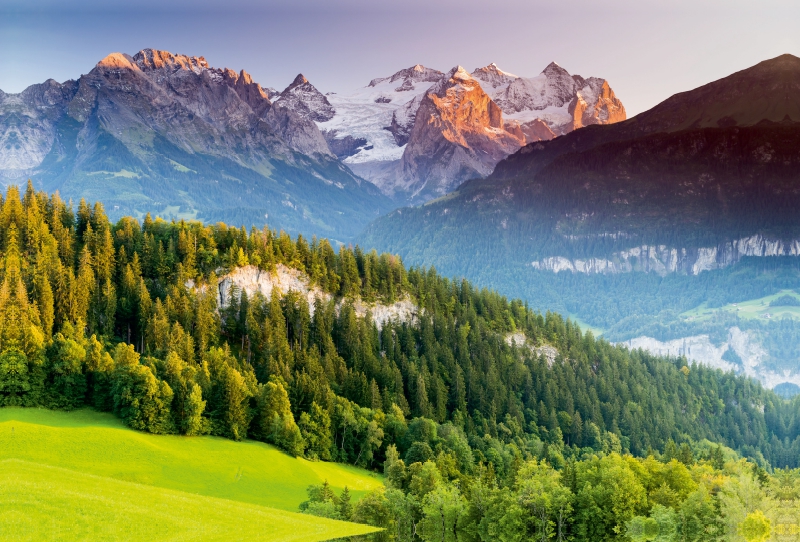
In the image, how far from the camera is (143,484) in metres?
94.9

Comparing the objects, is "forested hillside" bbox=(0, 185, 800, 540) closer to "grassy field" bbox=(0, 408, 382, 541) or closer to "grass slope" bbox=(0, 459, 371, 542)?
"grassy field" bbox=(0, 408, 382, 541)

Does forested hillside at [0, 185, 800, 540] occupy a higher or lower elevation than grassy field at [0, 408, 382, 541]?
higher

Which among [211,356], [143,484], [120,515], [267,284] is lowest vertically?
[143,484]

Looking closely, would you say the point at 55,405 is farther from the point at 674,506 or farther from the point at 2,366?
the point at 674,506

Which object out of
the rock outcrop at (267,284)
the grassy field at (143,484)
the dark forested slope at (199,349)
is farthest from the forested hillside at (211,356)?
the grassy field at (143,484)

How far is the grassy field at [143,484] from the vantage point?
69.8 m

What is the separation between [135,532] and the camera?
6956cm

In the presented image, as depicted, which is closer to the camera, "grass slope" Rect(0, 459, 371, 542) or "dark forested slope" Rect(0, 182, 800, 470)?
"grass slope" Rect(0, 459, 371, 542)

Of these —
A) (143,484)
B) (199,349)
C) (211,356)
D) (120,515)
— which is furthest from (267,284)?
(120,515)

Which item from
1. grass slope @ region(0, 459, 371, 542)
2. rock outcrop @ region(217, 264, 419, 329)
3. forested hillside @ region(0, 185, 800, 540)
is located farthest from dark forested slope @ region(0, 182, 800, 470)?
grass slope @ region(0, 459, 371, 542)

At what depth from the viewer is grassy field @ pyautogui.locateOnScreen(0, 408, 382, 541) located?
69.8 m

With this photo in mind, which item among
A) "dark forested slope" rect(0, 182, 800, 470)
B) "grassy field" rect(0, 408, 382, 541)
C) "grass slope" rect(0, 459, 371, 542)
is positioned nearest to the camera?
"grass slope" rect(0, 459, 371, 542)

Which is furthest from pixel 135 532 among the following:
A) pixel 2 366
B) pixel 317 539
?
pixel 2 366

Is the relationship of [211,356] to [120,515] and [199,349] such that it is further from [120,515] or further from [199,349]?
[120,515]
